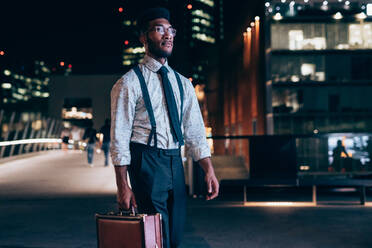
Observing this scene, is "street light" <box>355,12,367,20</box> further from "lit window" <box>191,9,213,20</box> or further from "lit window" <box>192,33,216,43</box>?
"lit window" <box>192,33,216,43</box>

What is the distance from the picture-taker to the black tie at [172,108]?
315cm

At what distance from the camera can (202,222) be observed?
7.57 meters

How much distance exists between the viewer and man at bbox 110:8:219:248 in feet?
10.0

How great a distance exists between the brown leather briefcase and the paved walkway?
123 inches

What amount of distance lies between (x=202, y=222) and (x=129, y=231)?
4.82 meters

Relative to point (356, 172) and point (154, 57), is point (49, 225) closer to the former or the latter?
point (154, 57)

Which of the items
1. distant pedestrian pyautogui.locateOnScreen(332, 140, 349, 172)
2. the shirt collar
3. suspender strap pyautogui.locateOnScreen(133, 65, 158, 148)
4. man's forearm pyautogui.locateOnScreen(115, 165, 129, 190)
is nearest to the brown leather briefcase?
man's forearm pyautogui.locateOnScreen(115, 165, 129, 190)

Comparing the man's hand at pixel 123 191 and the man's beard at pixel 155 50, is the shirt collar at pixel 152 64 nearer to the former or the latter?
the man's beard at pixel 155 50

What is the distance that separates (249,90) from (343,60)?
5.40 metres

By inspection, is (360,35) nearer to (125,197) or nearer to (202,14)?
(125,197)

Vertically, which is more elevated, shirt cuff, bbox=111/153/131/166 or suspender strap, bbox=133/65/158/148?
suspender strap, bbox=133/65/158/148

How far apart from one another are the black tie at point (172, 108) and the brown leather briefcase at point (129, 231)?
499 mm

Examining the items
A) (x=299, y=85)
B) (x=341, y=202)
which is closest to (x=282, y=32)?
(x=299, y=85)

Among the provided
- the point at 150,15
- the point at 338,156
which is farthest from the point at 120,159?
the point at 338,156
